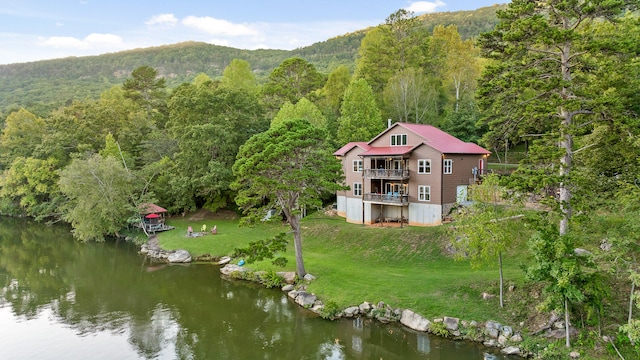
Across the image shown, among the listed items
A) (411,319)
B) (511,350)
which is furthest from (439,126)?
(511,350)

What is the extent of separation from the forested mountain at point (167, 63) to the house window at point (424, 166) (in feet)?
325

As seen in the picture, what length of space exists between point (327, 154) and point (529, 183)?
11.8m

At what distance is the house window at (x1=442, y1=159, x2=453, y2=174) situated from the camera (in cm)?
3130

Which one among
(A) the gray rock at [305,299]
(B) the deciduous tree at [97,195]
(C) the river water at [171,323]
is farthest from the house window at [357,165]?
(B) the deciduous tree at [97,195]

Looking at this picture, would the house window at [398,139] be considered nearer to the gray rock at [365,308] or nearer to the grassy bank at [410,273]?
the grassy bank at [410,273]

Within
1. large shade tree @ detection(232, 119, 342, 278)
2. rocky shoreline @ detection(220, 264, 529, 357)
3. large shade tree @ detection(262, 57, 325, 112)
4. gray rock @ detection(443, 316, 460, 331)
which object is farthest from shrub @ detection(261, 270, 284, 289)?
large shade tree @ detection(262, 57, 325, 112)

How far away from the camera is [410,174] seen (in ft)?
108

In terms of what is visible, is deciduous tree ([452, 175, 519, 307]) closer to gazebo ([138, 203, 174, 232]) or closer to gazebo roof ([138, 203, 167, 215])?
gazebo ([138, 203, 174, 232])

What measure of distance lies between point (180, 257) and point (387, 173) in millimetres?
18224

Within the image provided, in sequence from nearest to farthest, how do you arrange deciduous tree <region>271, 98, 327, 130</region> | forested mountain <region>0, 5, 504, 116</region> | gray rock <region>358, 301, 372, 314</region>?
gray rock <region>358, 301, 372, 314</region>
deciduous tree <region>271, 98, 327, 130</region>
forested mountain <region>0, 5, 504, 116</region>

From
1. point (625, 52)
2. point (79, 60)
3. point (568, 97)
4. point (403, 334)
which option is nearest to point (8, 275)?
point (403, 334)

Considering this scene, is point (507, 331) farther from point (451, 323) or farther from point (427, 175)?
point (427, 175)

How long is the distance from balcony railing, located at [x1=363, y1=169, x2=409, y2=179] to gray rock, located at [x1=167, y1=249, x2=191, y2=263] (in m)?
16.3

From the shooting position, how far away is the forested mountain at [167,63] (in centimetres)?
13827
